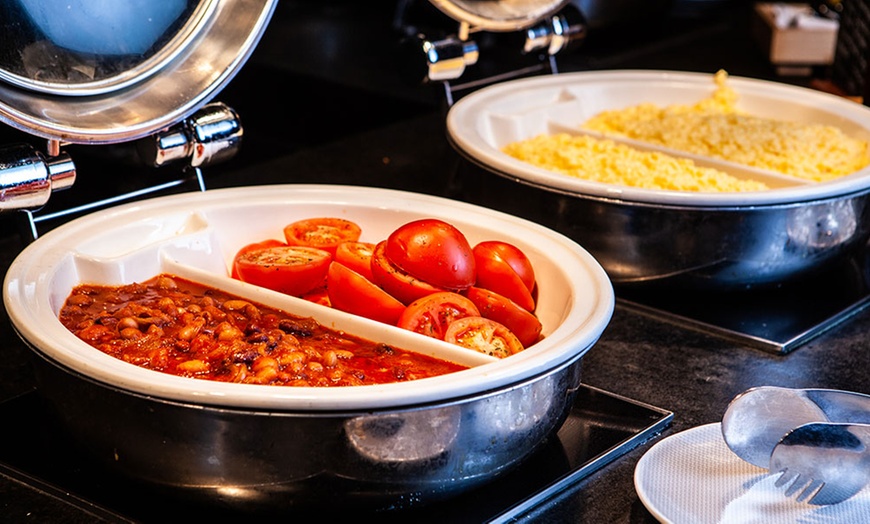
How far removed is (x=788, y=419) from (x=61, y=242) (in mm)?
879

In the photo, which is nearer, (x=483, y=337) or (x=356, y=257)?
(x=483, y=337)

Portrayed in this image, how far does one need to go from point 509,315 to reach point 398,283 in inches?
5.5

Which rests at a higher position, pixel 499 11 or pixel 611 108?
pixel 499 11

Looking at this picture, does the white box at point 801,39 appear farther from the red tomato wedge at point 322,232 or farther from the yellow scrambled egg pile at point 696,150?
the red tomato wedge at point 322,232

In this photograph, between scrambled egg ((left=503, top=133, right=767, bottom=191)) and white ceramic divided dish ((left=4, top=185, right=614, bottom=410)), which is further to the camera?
scrambled egg ((left=503, top=133, right=767, bottom=191))

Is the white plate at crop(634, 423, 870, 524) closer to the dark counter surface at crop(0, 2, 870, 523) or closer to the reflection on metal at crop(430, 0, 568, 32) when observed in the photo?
the dark counter surface at crop(0, 2, 870, 523)

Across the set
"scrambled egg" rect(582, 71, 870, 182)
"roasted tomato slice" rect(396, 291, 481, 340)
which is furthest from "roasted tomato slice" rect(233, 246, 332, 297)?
"scrambled egg" rect(582, 71, 870, 182)

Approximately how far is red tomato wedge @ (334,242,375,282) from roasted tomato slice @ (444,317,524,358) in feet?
0.56

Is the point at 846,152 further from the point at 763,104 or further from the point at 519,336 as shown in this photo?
the point at 519,336

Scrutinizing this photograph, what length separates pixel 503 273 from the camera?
4.39ft

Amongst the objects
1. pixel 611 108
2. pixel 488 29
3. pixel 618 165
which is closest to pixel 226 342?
pixel 618 165

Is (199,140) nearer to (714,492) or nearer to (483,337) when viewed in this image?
(483,337)

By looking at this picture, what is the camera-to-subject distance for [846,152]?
1.98 meters

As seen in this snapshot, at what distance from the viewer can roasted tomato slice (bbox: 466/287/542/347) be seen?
4.21 ft
